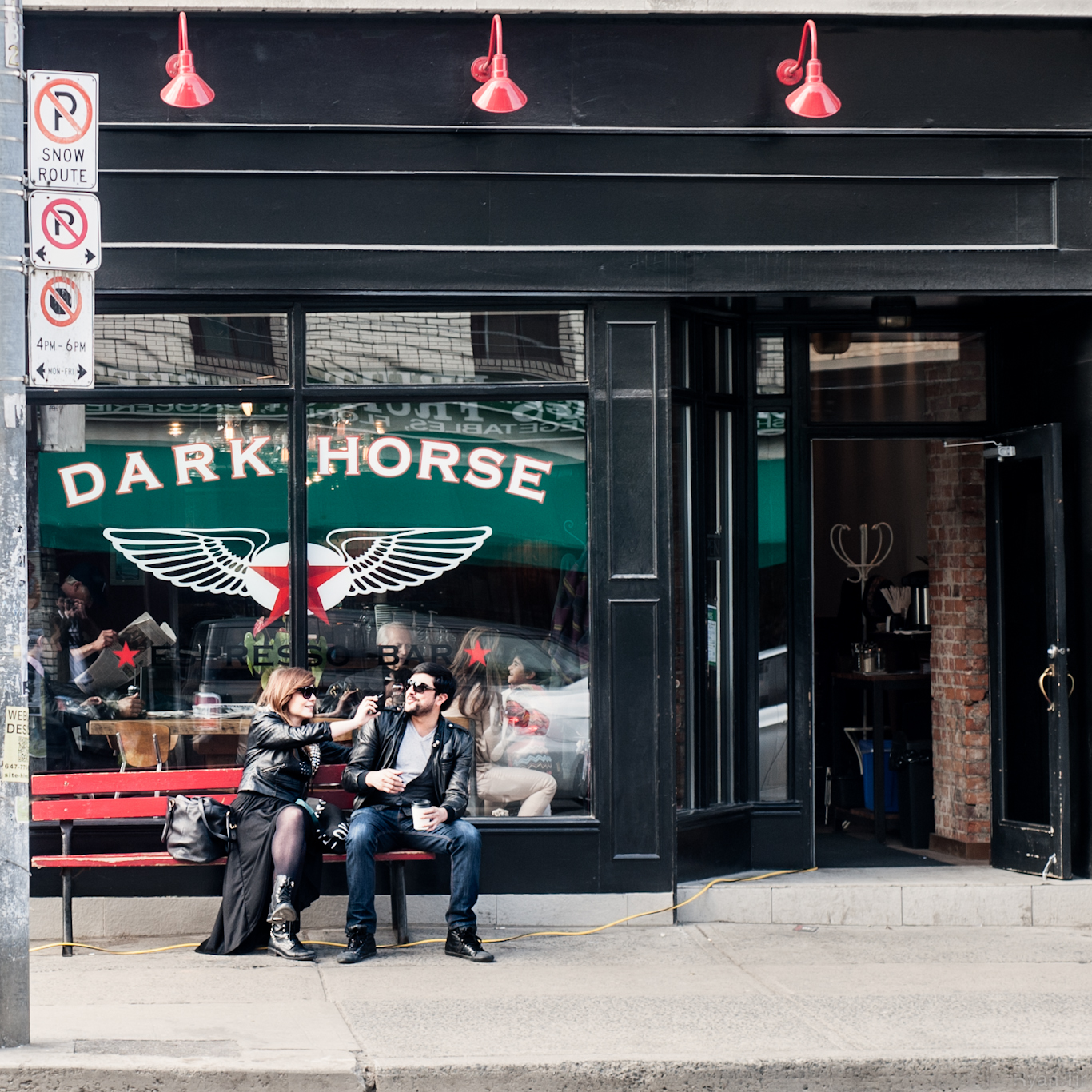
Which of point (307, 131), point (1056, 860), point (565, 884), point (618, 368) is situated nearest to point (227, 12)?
point (307, 131)

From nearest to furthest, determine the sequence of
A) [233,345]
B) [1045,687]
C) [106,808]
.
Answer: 1. [106,808]
2. [233,345]
3. [1045,687]

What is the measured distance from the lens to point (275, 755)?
6805 millimetres

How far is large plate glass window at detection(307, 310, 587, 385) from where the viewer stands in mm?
7539

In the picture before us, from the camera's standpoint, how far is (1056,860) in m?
7.72

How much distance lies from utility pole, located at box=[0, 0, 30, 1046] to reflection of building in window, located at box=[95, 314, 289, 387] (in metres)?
2.10

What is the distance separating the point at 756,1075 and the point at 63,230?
4.34m

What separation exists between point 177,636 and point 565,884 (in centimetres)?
260

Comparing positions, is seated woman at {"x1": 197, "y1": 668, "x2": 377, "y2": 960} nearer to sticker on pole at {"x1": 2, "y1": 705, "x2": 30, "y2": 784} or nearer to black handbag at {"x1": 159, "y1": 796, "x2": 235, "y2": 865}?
black handbag at {"x1": 159, "y1": 796, "x2": 235, "y2": 865}

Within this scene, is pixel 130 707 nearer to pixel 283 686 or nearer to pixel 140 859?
pixel 140 859

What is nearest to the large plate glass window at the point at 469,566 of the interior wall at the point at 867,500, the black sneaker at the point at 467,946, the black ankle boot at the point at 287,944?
the black sneaker at the point at 467,946

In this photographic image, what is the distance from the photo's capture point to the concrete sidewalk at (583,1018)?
5.05 metres

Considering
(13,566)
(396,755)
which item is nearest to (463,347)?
(396,755)

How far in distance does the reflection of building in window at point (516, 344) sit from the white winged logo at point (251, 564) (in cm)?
127

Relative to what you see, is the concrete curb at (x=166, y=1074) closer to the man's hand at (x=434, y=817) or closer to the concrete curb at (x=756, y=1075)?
the concrete curb at (x=756, y=1075)
